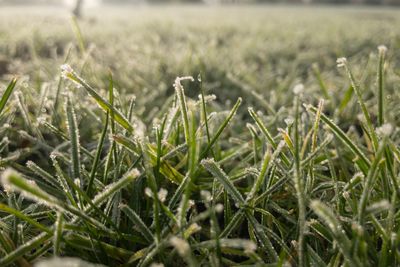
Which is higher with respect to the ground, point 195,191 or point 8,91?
point 8,91

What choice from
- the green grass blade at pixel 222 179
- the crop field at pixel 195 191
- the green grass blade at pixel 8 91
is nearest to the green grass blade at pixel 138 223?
the crop field at pixel 195 191

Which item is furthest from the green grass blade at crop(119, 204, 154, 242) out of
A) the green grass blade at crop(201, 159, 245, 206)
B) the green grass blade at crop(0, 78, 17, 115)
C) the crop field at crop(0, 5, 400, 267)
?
the green grass blade at crop(0, 78, 17, 115)

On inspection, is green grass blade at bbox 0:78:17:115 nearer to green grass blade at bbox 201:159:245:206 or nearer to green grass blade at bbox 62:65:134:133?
green grass blade at bbox 62:65:134:133

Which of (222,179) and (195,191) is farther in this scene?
(195,191)

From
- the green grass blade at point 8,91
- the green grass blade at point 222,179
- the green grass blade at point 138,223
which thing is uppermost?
the green grass blade at point 8,91

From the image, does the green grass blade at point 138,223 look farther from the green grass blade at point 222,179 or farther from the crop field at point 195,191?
the green grass blade at point 222,179

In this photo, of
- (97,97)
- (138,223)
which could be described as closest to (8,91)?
(97,97)

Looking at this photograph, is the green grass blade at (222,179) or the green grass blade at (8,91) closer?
the green grass blade at (222,179)

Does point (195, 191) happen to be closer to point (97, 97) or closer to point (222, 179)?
point (222, 179)

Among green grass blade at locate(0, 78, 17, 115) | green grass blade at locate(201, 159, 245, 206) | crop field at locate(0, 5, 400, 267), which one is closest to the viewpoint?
crop field at locate(0, 5, 400, 267)

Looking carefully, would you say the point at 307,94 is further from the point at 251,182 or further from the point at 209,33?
the point at 209,33

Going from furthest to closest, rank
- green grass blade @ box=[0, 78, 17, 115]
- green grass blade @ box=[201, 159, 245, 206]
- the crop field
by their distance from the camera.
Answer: green grass blade @ box=[0, 78, 17, 115] < green grass blade @ box=[201, 159, 245, 206] < the crop field

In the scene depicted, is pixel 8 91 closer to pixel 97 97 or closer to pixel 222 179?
pixel 97 97

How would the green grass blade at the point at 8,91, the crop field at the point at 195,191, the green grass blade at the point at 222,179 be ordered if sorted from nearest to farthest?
the crop field at the point at 195,191, the green grass blade at the point at 222,179, the green grass blade at the point at 8,91
